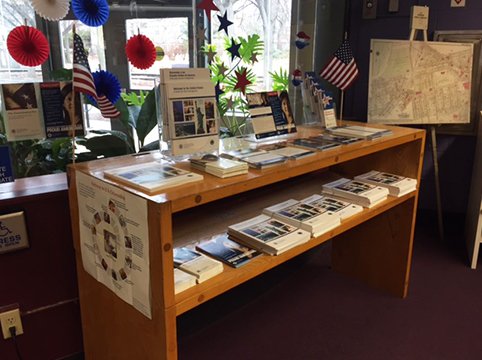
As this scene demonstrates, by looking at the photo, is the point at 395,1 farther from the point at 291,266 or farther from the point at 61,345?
the point at 61,345

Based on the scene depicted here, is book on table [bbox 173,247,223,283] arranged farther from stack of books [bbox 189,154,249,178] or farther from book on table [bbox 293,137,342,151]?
book on table [bbox 293,137,342,151]

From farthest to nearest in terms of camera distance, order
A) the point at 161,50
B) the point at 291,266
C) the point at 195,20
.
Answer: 1. the point at 291,266
2. the point at 195,20
3. the point at 161,50

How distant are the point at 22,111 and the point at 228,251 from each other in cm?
91

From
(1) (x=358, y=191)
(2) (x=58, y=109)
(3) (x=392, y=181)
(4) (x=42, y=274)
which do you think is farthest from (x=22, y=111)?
(3) (x=392, y=181)

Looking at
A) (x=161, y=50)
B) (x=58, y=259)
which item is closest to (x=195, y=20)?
(x=161, y=50)

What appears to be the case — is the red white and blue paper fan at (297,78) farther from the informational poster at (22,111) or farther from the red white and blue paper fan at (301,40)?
the informational poster at (22,111)

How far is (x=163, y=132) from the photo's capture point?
1.55 m

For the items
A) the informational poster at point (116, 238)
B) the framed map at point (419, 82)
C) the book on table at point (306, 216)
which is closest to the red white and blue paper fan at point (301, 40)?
the framed map at point (419, 82)

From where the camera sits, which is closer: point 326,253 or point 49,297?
point 49,297

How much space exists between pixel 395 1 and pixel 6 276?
3.22 m

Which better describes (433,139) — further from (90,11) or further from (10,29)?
(10,29)

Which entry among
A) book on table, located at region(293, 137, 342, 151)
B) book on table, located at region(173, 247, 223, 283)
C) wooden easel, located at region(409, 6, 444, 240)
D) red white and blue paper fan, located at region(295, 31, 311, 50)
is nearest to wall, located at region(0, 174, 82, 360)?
book on table, located at region(173, 247, 223, 283)

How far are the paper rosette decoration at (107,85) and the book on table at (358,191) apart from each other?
110 centimetres

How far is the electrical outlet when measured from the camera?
5.11ft
